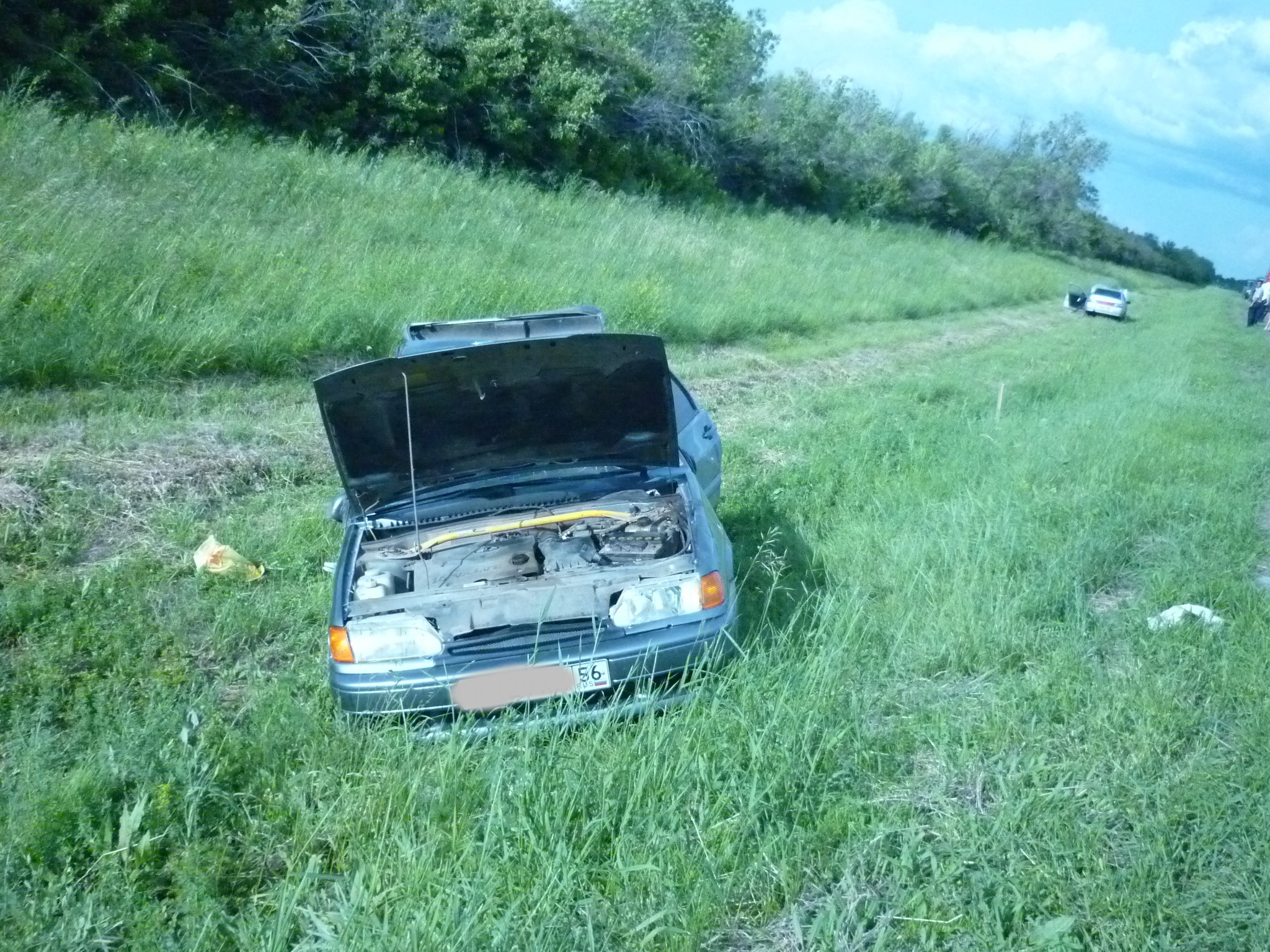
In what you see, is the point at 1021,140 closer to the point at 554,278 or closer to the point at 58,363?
the point at 554,278

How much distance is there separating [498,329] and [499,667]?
2.45 m

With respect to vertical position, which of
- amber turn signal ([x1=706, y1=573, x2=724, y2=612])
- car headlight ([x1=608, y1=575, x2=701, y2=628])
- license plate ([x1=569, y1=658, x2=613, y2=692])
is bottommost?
license plate ([x1=569, y1=658, x2=613, y2=692])

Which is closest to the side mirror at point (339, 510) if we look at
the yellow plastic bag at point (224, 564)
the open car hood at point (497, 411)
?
the open car hood at point (497, 411)

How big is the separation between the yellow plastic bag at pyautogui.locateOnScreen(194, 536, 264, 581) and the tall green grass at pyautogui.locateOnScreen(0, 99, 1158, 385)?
356 centimetres

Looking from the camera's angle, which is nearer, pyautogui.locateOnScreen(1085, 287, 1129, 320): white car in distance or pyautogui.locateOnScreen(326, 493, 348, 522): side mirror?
pyautogui.locateOnScreen(326, 493, 348, 522): side mirror

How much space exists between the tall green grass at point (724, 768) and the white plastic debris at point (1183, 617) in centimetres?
14

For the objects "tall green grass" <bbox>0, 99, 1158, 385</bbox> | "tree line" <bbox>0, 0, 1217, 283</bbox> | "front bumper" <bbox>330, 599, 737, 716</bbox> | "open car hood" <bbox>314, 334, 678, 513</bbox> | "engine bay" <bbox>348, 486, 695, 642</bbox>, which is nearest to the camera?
"front bumper" <bbox>330, 599, 737, 716</bbox>

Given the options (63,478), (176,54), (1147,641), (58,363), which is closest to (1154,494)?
(1147,641)

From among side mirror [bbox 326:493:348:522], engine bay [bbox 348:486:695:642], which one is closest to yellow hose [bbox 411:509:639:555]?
engine bay [bbox 348:486:695:642]

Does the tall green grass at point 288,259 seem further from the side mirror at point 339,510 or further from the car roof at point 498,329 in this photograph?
the side mirror at point 339,510

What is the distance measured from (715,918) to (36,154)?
11.2m

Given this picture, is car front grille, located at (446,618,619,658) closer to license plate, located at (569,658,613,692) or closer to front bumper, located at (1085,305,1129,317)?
license plate, located at (569,658,613,692)

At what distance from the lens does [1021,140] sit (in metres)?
69.2

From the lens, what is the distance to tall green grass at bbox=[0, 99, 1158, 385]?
373 inches
